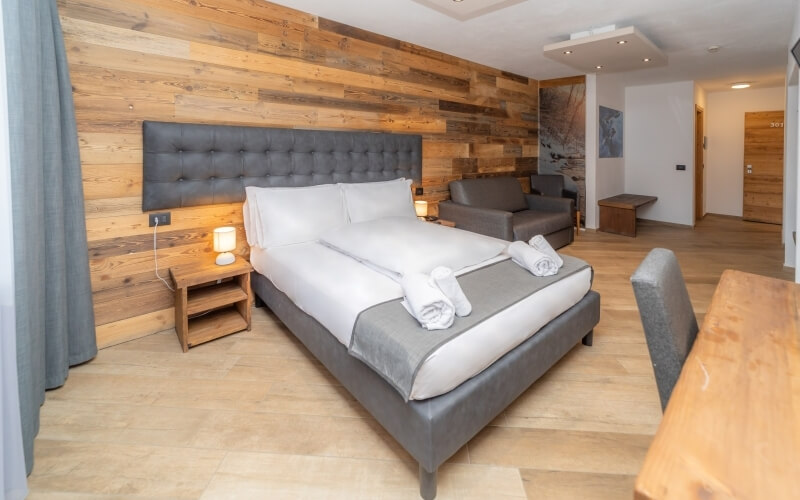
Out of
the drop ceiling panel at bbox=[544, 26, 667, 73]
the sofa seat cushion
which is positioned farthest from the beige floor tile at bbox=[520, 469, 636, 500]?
the drop ceiling panel at bbox=[544, 26, 667, 73]

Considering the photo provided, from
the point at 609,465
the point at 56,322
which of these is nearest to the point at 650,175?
Result: the point at 609,465

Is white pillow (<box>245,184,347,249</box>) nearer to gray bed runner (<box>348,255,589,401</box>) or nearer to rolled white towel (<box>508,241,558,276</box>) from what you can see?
gray bed runner (<box>348,255,589,401</box>)

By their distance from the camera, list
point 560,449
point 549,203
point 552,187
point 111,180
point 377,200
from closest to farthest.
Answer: point 560,449, point 111,180, point 377,200, point 549,203, point 552,187

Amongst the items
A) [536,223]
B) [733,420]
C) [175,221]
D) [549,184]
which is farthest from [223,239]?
[549,184]

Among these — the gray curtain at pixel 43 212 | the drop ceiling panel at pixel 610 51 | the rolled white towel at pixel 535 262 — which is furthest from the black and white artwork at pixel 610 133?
the gray curtain at pixel 43 212

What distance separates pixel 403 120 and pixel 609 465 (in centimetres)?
343

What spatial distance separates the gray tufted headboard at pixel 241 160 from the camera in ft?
8.55

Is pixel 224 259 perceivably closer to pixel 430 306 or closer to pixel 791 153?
pixel 430 306

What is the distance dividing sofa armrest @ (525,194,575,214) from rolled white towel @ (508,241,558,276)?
321cm

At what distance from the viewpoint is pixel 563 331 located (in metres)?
2.13

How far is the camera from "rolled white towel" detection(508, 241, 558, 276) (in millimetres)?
2234

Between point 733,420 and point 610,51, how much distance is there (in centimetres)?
431

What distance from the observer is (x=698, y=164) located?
6.99 meters

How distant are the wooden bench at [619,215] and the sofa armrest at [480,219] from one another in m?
2.51
